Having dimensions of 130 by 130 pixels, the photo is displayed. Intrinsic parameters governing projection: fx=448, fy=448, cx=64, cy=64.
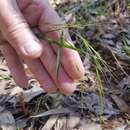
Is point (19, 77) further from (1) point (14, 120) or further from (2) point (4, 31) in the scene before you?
(2) point (4, 31)

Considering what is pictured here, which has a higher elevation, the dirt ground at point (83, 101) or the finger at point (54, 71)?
the finger at point (54, 71)

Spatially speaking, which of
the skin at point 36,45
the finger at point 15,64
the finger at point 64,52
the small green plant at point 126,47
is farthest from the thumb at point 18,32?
the small green plant at point 126,47

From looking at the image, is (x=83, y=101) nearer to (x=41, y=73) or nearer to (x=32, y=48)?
(x=41, y=73)

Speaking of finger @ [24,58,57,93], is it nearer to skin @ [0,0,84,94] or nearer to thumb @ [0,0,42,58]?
skin @ [0,0,84,94]

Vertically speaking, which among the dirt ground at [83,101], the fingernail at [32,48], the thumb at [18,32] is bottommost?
the dirt ground at [83,101]

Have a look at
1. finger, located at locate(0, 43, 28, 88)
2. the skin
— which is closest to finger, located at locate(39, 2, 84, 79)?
the skin

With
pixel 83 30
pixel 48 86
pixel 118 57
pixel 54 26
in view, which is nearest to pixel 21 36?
pixel 54 26

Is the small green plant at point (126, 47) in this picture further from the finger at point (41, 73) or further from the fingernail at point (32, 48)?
the fingernail at point (32, 48)

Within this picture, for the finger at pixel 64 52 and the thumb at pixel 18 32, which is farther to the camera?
the finger at pixel 64 52
